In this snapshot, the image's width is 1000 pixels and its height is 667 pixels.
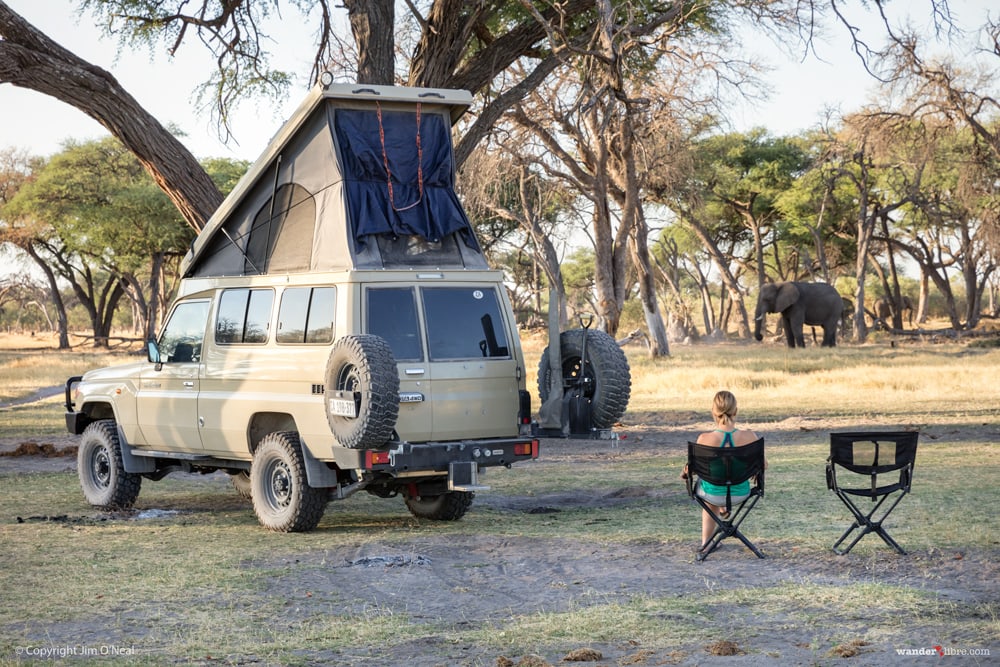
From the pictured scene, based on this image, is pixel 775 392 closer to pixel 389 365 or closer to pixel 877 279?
pixel 389 365

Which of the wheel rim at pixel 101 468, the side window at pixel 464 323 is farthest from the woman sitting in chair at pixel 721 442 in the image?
the wheel rim at pixel 101 468

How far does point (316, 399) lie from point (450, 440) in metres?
1.10

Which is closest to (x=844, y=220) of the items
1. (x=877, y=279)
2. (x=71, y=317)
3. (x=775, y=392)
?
(x=877, y=279)

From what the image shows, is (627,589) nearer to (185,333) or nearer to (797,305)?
(185,333)

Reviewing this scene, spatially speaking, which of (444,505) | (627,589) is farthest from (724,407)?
(444,505)

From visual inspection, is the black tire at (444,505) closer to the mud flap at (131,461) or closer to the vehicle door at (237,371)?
the vehicle door at (237,371)

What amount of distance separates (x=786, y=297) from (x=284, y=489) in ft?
120

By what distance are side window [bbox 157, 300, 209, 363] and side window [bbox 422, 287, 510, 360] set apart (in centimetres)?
252

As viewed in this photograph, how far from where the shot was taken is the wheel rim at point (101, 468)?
39.8ft

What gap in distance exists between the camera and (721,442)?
8.78 m

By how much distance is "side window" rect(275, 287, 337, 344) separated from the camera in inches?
385

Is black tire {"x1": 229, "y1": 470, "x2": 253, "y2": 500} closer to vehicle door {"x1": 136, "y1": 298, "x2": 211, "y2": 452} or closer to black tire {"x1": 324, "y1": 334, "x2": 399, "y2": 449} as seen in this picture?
vehicle door {"x1": 136, "y1": 298, "x2": 211, "y2": 452}

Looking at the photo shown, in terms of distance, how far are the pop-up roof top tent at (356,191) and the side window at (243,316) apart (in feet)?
1.72

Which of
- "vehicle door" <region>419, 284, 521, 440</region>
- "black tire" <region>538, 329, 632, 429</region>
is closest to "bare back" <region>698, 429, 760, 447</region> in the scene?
"black tire" <region>538, 329, 632, 429</region>
